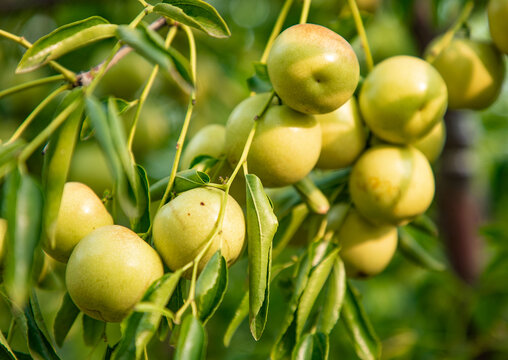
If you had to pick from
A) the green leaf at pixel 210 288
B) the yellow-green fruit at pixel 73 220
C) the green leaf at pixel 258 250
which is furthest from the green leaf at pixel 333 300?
the yellow-green fruit at pixel 73 220

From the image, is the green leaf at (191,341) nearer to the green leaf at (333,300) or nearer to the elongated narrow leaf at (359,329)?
the green leaf at (333,300)

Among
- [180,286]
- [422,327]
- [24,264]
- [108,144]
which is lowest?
[422,327]

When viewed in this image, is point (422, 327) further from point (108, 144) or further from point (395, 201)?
point (108, 144)

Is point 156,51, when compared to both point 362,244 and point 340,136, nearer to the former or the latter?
point 340,136

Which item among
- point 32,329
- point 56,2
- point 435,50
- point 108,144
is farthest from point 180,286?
point 56,2

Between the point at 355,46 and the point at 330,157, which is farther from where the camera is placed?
the point at 355,46

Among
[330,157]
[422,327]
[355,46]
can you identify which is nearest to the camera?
[330,157]

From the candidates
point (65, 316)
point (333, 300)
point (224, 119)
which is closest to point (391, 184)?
point (333, 300)

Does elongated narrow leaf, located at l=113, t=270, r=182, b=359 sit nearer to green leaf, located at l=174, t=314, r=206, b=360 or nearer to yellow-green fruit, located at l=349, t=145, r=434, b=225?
green leaf, located at l=174, t=314, r=206, b=360
